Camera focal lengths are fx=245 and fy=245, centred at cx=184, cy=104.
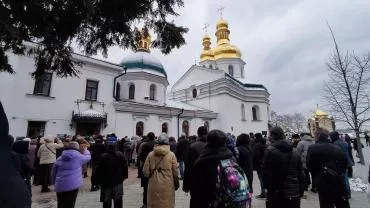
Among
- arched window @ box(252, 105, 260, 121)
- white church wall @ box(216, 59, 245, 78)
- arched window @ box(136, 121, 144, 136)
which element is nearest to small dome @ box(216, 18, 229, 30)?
white church wall @ box(216, 59, 245, 78)

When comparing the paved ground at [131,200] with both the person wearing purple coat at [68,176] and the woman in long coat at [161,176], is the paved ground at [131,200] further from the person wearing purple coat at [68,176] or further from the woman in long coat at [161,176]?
the woman in long coat at [161,176]

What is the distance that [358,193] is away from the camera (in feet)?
28.5

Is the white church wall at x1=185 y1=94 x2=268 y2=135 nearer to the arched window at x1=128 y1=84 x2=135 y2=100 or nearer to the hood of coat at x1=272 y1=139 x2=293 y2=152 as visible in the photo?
the arched window at x1=128 y1=84 x2=135 y2=100

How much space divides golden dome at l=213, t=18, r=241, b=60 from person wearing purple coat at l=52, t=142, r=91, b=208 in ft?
140

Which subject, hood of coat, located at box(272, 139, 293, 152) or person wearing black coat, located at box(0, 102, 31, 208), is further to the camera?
hood of coat, located at box(272, 139, 293, 152)

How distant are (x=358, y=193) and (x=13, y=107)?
1792 centimetres

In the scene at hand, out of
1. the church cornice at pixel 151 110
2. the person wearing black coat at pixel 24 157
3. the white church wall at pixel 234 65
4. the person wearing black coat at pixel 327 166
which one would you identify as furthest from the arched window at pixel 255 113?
the person wearing black coat at pixel 24 157

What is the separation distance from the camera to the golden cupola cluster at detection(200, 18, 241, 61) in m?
46.0

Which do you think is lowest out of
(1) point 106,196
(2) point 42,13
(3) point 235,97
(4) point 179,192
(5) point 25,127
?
(4) point 179,192

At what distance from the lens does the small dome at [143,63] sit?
26719 millimetres

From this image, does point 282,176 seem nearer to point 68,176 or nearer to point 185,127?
point 68,176

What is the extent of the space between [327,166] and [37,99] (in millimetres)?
16597

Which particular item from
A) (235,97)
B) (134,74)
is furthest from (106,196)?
(235,97)

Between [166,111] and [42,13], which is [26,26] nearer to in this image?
[42,13]
